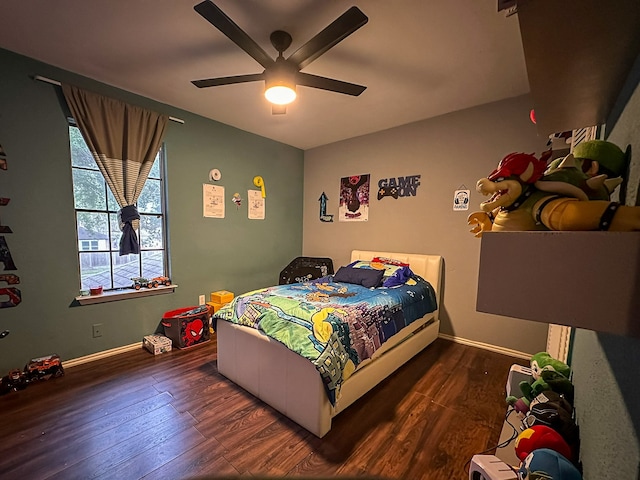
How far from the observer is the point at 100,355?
2541mm

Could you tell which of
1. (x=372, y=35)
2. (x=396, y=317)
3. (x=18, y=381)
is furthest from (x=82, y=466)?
(x=372, y=35)

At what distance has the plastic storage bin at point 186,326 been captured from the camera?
278cm

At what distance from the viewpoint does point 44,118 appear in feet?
7.23

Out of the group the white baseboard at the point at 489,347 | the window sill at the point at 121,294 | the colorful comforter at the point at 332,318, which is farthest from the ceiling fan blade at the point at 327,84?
the white baseboard at the point at 489,347

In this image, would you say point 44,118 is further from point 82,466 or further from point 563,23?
point 563,23

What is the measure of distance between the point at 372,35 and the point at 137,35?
5.27 feet

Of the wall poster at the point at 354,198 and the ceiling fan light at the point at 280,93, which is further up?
the ceiling fan light at the point at 280,93

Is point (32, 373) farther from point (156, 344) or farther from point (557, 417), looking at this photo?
point (557, 417)

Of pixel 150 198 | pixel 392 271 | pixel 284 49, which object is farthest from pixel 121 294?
pixel 392 271

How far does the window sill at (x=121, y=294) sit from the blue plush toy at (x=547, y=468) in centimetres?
310

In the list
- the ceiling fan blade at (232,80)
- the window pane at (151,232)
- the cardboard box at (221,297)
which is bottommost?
A: the cardboard box at (221,297)

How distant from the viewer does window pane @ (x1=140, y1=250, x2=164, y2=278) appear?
2.90 metres

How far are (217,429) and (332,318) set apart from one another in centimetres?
98

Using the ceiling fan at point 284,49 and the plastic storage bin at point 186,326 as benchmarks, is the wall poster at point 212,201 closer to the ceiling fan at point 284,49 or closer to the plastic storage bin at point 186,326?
the plastic storage bin at point 186,326
